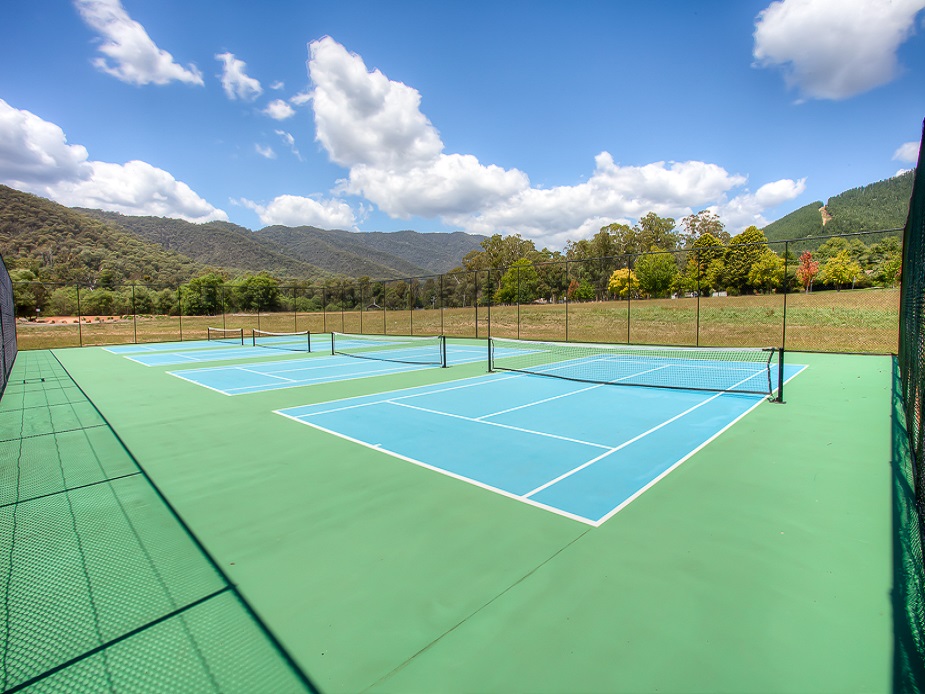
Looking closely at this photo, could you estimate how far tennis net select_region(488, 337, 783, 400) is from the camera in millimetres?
10320

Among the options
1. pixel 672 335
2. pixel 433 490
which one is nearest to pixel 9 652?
pixel 433 490

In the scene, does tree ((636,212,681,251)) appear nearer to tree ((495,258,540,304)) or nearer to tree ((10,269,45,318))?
tree ((495,258,540,304))

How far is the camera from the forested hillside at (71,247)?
205 feet

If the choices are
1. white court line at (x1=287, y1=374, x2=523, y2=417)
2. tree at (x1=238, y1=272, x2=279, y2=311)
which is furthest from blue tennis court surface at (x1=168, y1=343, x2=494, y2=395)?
tree at (x1=238, y1=272, x2=279, y2=311)

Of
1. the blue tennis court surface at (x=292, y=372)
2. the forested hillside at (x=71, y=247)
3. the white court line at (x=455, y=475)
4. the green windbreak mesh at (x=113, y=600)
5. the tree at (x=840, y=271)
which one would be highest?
the forested hillside at (x=71, y=247)

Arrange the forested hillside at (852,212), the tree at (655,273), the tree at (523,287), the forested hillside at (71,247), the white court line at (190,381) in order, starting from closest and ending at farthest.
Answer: the white court line at (190,381)
the tree at (523,287)
the tree at (655,273)
the forested hillside at (71,247)
the forested hillside at (852,212)

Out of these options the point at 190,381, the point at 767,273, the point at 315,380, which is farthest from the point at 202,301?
the point at 767,273

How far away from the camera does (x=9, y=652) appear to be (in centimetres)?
246

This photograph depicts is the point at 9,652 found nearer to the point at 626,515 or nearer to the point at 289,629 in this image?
the point at 289,629

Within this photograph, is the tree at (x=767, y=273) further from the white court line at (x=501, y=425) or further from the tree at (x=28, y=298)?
the tree at (x=28, y=298)

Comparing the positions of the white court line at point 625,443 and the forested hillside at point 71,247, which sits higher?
the forested hillside at point 71,247

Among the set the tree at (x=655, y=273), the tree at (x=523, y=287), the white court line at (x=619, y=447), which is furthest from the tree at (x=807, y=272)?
the white court line at (x=619, y=447)

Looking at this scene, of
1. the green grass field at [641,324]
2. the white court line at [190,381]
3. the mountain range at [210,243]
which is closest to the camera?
the white court line at [190,381]

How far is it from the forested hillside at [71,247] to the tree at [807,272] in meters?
68.6
